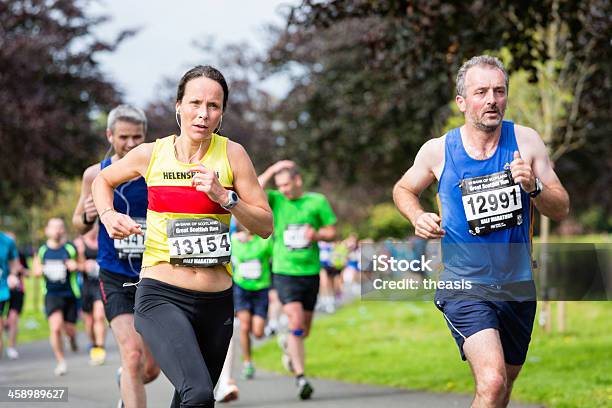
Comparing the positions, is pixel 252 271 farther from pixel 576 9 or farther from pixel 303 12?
pixel 576 9

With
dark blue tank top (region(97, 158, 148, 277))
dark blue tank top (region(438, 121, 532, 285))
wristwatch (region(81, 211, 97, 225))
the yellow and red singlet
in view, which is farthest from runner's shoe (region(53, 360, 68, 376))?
dark blue tank top (region(438, 121, 532, 285))

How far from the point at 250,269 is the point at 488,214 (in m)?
7.11

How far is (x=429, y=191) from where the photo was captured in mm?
18141

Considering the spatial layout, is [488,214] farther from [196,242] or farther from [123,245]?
[123,245]

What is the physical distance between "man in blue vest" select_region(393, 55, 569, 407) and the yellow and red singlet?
100 centimetres

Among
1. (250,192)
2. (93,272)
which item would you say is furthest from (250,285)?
(250,192)

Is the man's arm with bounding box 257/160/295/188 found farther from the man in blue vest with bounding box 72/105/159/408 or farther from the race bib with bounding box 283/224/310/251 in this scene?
the man in blue vest with bounding box 72/105/159/408

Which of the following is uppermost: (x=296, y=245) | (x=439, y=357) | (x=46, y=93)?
(x=46, y=93)

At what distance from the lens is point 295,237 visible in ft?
33.3

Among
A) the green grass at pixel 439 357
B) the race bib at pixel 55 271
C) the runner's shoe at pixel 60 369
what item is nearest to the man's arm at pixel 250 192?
the green grass at pixel 439 357

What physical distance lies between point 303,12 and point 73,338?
22.9 feet

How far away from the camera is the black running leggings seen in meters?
4.73

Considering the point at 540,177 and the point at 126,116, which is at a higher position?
the point at 126,116

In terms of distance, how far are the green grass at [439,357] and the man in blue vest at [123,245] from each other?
362 centimetres
